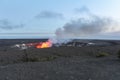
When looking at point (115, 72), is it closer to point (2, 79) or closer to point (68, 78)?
point (68, 78)

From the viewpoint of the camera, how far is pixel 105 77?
17.4 metres

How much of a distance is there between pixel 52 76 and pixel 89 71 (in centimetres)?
289

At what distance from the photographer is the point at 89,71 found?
64.3 feet

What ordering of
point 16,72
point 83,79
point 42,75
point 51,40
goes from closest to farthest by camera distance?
point 83,79, point 42,75, point 16,72, point 51,40

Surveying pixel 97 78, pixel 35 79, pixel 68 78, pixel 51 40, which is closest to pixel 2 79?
pixel 35 79

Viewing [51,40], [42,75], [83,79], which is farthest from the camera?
[51,40]

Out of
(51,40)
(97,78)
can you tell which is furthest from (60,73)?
(51,40)

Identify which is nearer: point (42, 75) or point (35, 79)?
point (35, 79)

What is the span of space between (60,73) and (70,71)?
3.94 feet

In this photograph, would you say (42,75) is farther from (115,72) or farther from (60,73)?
(115,72)

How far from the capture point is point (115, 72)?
19.6 metres

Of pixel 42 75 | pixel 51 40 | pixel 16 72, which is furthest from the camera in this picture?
pixel 51 40

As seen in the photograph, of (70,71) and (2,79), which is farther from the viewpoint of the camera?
(70,71)

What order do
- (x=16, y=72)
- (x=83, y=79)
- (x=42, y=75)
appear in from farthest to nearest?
(x=16, y=72)
(x=42, y=75)
(x=83, y=79)
